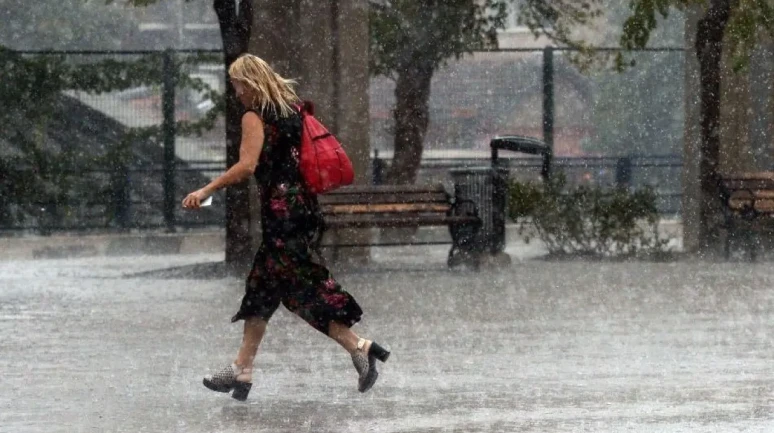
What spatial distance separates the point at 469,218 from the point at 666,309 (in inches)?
203

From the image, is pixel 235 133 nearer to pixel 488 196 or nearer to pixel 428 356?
pixel 488 196

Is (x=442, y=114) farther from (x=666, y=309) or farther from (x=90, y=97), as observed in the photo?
(x=666, y=309)

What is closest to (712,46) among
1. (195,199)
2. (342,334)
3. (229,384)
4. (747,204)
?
(747,204)

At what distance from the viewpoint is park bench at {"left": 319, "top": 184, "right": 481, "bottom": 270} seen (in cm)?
1953

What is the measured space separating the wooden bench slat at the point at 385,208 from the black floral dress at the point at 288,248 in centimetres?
961

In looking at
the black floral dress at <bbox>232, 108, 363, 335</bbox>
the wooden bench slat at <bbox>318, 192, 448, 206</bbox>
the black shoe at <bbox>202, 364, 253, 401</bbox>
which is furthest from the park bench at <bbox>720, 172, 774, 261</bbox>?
the black shoe at <bbox>202, 364, 253, 401</bbox>

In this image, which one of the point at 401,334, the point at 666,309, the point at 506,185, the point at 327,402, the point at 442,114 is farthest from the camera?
the point at 442,114

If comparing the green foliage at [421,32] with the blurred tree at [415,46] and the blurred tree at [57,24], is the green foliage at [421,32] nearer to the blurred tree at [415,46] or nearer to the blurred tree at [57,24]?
the blurred tree at [415,46]

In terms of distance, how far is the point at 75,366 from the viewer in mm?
11406

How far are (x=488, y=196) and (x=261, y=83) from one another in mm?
10920

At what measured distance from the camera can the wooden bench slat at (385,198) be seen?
1977 cm

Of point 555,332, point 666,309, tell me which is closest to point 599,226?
point 666,309

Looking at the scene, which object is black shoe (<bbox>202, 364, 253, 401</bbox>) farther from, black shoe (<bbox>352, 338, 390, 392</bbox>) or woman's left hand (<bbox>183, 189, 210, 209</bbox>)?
woman's left hand (<bbox>183, 189, 210, 209</bbox>)

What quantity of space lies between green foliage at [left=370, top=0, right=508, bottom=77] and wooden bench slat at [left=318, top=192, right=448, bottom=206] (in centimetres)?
570
